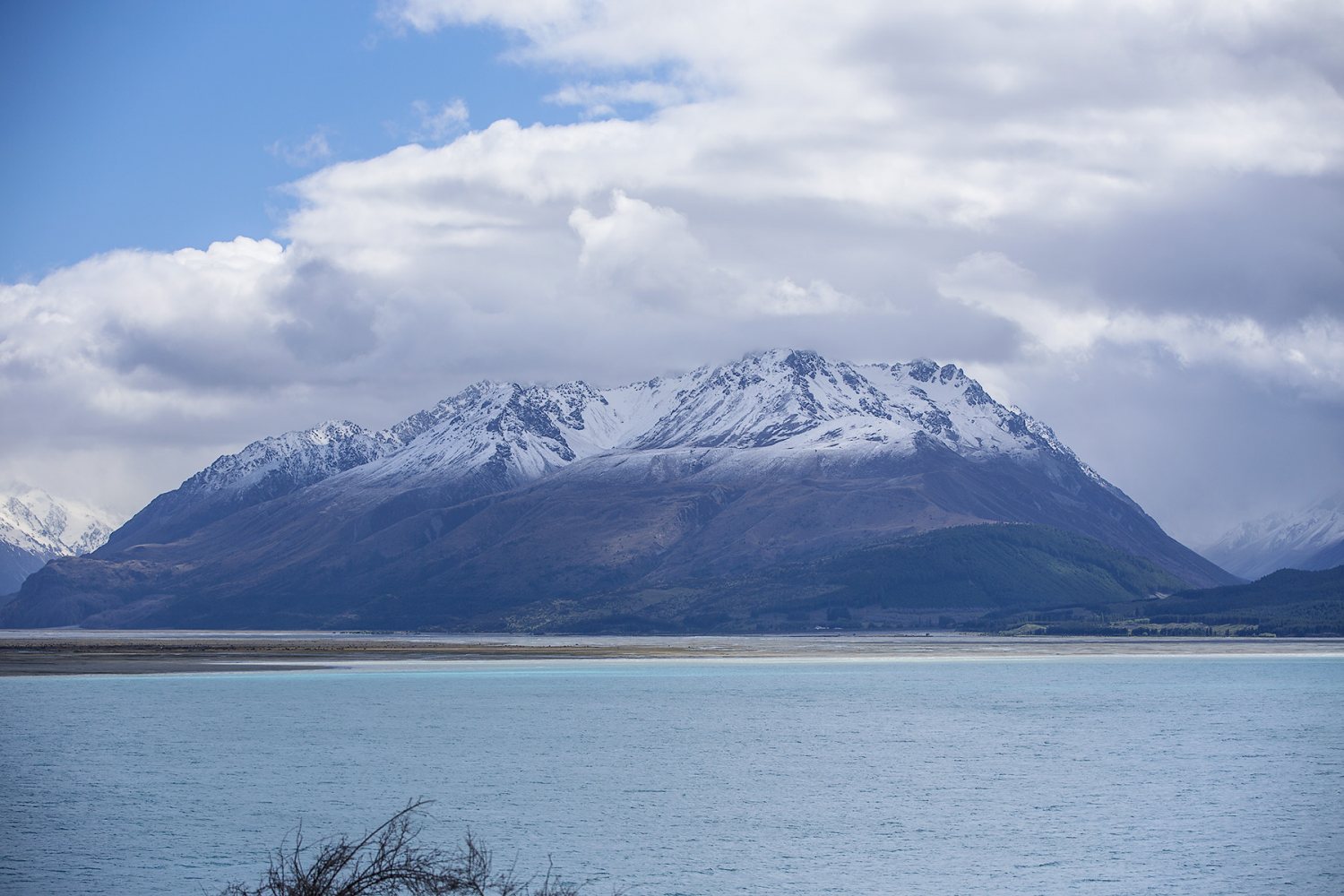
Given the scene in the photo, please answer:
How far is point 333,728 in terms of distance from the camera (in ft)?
392

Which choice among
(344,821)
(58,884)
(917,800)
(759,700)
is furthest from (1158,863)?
(759,700)

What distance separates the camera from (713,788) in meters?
87.0

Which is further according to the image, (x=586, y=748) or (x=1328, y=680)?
(x=1328, y=680)

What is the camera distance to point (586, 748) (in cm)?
10575

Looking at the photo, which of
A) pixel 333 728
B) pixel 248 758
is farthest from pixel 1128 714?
pixel 248 758

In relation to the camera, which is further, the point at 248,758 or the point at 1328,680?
the point at 1328,680

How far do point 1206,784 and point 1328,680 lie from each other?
362ft

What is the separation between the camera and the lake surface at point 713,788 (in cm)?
6262

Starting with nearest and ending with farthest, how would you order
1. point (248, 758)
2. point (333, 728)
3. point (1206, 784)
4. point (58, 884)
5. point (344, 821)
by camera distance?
point (58, 884) → point (344, 821) → point (1206, 784) → point (248, 758) → point (333, 728)

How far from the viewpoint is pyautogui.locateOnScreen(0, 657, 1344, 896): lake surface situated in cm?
6262

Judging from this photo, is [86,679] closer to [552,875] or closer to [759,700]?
[759,700]

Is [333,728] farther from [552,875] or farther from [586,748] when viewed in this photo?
[552,875]

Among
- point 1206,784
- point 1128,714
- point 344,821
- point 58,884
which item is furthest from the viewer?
point 1128,714

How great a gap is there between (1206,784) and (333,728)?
65.9 metres
